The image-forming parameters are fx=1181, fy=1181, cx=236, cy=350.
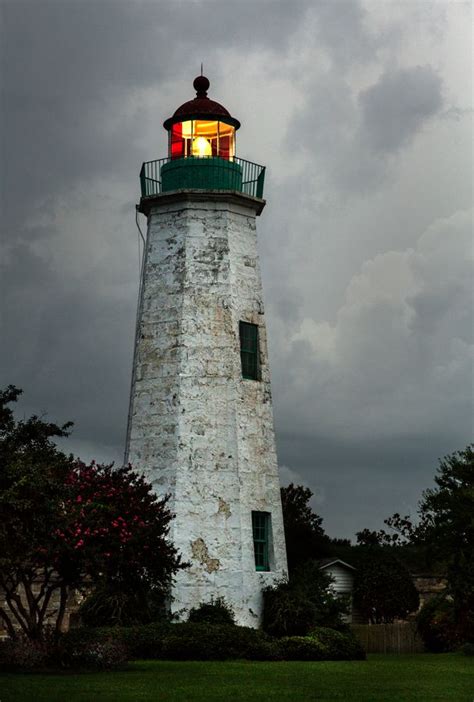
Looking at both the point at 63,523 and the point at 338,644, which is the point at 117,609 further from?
the point at 63,523

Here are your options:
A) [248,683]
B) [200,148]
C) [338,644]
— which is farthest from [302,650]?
[200,148]

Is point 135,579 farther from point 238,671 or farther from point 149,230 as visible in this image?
point 149,230

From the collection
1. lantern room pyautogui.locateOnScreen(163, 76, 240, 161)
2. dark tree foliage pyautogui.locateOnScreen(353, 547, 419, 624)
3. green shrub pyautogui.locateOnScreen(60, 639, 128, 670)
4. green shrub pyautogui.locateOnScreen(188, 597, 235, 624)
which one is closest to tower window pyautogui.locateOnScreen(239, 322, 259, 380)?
lantern room pyautogui.locateOnScreen(163, 76, 240, 161)

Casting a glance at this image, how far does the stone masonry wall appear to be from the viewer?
1433 inches

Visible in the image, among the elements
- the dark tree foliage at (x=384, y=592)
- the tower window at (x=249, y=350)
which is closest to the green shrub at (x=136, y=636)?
the tower window at (x=249, y=350)

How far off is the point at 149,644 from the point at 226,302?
38.2 ft

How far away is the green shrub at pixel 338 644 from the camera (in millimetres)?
33781

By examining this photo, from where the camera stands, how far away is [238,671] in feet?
89.3

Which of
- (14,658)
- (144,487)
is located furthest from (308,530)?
(14,658)

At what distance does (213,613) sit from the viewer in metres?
35.2

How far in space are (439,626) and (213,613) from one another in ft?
31.7

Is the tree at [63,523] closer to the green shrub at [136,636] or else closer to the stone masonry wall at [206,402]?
the green shrub at [136,636]

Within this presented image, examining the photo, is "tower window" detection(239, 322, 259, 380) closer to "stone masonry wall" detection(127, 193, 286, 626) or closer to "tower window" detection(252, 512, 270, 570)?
"stone masonry wall" detection(127, 193, 286, 626)

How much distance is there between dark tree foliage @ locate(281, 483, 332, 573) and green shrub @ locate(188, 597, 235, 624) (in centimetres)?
1162
